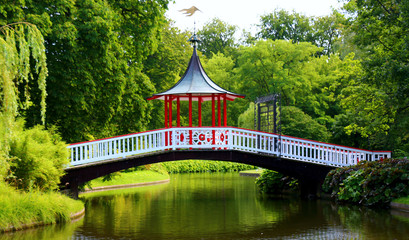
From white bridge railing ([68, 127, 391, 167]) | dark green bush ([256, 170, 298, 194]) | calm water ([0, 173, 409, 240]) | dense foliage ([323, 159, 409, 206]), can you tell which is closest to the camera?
calm water ([0, 173, 409, 240])

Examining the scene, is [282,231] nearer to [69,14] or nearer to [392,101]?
[392,101]

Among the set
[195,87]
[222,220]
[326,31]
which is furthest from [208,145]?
[326,31]

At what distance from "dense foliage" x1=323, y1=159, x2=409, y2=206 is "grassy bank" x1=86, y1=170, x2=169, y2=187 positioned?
12.0 metres

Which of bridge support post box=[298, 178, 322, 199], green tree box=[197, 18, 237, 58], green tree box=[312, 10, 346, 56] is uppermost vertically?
green tree box=[197, 18, 237, 58]

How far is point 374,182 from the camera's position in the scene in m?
16.9

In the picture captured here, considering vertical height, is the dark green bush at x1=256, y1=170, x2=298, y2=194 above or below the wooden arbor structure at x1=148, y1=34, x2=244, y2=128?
below

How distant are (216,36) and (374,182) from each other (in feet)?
154

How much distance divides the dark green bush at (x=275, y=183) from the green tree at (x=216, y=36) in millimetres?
39538

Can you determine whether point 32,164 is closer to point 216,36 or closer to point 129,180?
point 129,180

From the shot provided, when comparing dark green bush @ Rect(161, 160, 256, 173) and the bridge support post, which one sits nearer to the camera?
the bridge support post

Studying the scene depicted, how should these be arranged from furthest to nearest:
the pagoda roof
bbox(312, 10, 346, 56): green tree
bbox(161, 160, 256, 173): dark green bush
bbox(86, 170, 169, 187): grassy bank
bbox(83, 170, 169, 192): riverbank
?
bbox(312, 10, 346, 56): green tree → bbox(161, 160, 256, 173): dark green bush → bbox(86, 170, 169, 187): grassy bank → bbox(83, 170, 169, 192): riverbank → the pagoda roof

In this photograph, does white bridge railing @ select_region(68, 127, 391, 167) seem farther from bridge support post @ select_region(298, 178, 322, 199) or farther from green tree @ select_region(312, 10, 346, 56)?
green tree @ select_region(312, 10, 346, 56)

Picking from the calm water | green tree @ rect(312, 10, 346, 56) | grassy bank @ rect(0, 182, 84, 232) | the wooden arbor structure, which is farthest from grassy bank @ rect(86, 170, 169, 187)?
green tree @ rect(312, 10, 346, 56)

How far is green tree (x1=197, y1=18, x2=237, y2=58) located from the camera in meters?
61.7
